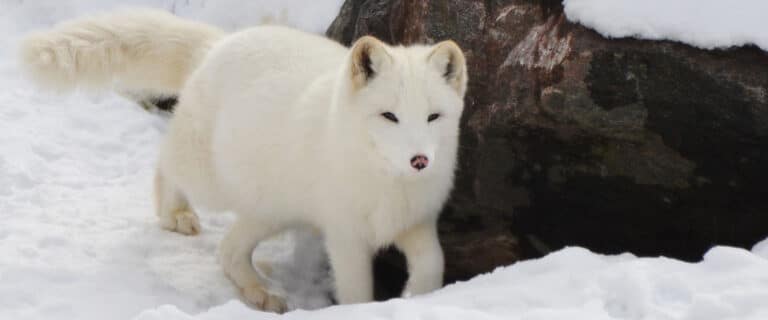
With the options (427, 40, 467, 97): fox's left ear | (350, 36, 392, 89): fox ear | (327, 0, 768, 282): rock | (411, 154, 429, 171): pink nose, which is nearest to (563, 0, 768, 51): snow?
(327, 0, 768, 282): rock

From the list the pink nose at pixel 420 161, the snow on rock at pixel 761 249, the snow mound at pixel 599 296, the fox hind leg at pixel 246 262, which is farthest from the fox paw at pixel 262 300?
the snow on rock at pixel 761 249

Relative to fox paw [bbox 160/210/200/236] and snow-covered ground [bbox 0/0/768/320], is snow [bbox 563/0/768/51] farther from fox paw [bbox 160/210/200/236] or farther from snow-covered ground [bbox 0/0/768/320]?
fox paw [bbox 160/210/200/236]

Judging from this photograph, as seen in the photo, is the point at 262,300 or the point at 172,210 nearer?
the point at 262,300

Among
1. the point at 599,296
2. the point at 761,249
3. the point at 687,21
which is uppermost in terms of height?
the point at 687,21

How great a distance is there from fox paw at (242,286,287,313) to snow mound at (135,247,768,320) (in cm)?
111

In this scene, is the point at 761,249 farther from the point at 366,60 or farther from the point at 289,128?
the point at 289,128

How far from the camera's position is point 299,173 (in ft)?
12.5

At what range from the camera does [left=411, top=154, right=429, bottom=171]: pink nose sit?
123 inches

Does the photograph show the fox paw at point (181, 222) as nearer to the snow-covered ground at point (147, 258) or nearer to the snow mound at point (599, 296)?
the snow-covered ground at point (147, 258)

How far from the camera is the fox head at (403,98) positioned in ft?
10.7

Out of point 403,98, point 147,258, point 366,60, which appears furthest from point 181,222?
point 403,98

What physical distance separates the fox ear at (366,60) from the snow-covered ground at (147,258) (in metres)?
0.93

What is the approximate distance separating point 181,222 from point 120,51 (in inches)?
39.9

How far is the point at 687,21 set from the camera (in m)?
3.61
